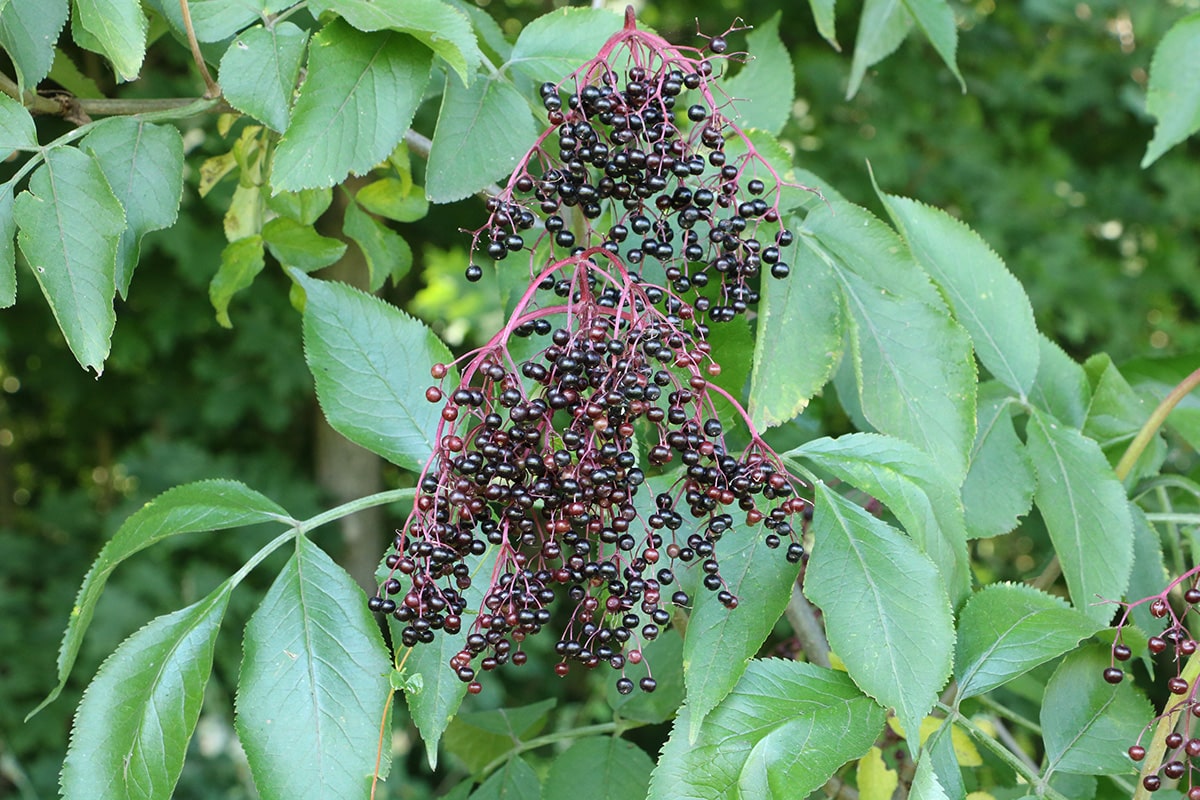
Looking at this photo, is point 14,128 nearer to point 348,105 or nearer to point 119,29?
point 119,29

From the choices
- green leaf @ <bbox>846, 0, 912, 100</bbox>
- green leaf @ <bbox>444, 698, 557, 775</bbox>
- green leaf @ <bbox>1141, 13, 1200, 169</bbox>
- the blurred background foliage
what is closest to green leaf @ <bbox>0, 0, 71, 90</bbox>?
green leaf @ <bbox>444, 698, 557, 775</bbox>

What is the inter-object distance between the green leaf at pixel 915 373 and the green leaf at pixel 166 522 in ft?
1.70

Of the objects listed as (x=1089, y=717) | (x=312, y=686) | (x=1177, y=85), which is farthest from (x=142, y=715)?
(x=1177, y=85)

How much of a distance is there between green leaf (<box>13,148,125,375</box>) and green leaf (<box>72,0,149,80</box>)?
9 cm

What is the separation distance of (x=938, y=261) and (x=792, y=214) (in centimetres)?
16

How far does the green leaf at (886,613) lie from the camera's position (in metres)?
0.79

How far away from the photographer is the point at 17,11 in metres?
0.91

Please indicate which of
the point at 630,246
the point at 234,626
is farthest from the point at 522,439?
the point at 234,626

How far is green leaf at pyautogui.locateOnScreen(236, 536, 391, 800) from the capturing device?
32.4 inches

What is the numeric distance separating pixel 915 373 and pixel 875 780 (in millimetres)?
402

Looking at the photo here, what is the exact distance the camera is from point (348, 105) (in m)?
0.89

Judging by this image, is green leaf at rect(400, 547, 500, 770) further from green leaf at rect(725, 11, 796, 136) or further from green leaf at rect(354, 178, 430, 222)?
green leaf at rect(725, 11, 796, 136)

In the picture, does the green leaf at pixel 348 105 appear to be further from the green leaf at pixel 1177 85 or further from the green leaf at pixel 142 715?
the green leaf at pixel 1177 85

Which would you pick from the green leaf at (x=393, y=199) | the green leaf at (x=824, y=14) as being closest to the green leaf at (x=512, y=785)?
the green leaf at (x=393, y=199)
